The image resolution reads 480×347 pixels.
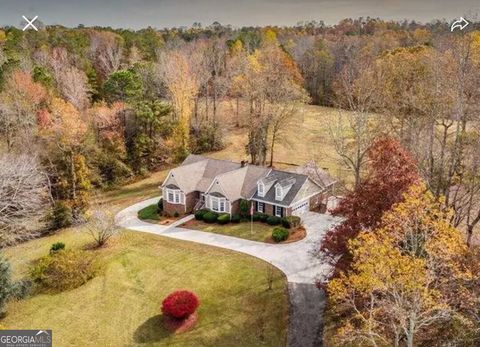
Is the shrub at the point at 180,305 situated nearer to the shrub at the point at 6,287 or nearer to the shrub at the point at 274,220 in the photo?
the shrub at the point at 6,287

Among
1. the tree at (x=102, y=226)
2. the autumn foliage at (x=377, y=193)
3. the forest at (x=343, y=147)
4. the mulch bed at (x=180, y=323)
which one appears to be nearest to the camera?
the forest at (x=343, y=147)

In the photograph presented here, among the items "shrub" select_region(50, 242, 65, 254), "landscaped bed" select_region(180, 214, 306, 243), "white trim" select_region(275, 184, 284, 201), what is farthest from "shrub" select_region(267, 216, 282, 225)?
"shrub" select_region(50, 242, 65, 254)

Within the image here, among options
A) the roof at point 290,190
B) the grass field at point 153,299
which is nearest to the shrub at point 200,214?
the grass field at point 153,299

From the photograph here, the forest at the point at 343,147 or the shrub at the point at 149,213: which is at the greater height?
the forest at the point at 343,147

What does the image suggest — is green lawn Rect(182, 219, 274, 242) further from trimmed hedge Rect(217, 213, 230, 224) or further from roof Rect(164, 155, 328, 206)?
roof Rect(164, 155, 328, 206)

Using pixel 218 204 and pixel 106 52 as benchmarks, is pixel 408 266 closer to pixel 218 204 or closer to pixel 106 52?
pixel 218 204

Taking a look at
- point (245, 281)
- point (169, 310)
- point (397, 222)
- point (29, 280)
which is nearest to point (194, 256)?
point (245, 281)

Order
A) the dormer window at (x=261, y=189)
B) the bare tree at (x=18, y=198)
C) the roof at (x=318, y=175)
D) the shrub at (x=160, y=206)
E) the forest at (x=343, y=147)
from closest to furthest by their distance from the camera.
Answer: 1. the forest at (x=343, y=147)
2. the bare tree at (x=18, y=198)
3. the dormer window at (x=261, y=189)
4. the roof at (x=318, y=175)
5. the shrub at (x=160, y=206)
